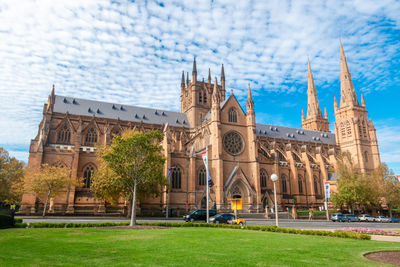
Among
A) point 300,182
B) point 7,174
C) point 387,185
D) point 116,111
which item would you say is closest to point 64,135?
point 116,111

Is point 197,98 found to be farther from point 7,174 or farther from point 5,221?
point 5,221

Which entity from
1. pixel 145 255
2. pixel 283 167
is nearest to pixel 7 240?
pixel 145 255

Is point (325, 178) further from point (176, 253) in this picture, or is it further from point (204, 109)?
point (176, 253)

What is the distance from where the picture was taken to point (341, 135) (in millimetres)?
85500

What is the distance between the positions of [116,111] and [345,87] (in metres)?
68.6

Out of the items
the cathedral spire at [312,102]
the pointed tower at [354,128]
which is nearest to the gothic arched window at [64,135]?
the pointed tower at [354,128]

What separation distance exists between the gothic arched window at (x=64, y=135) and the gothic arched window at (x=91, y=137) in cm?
340

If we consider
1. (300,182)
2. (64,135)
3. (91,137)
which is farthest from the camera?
(300,182)

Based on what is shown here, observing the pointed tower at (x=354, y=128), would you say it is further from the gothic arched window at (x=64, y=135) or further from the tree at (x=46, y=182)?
the tree at (x=46, y=182)

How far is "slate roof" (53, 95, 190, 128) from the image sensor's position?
202 feet

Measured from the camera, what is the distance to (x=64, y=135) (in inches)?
2251

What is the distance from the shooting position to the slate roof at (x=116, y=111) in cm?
6153

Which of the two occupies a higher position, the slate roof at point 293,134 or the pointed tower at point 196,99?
the pointed tower at point 196,99

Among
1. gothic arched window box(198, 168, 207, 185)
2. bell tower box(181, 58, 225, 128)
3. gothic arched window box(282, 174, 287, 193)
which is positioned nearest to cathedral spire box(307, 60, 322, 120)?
bell tower box(181, 58, 225, 128)
